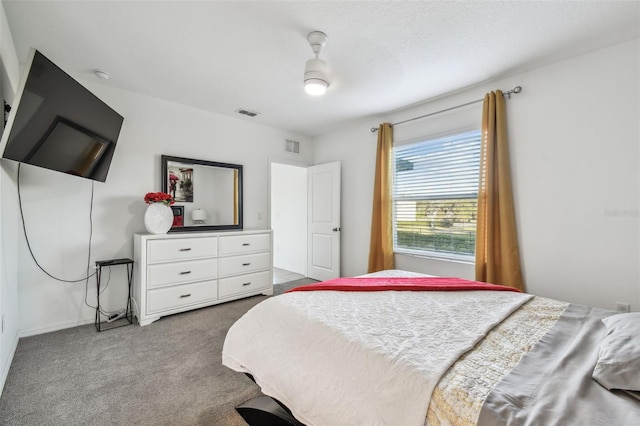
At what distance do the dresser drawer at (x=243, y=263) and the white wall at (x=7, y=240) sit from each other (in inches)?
67.2

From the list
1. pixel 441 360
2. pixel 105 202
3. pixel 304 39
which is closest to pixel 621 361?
pixel 441 360

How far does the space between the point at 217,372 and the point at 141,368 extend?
571 millimetres

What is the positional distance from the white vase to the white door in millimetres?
2291

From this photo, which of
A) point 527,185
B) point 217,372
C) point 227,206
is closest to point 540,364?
point 217,372

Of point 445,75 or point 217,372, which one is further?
point 445,75

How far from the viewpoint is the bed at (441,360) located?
2.72 ft

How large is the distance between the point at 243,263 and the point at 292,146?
2139 mm

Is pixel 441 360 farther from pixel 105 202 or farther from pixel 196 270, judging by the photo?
pixel 105 202

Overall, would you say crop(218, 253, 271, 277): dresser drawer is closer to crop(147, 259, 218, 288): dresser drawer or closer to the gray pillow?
crop(147, 259, 218, 288): dresser drawer

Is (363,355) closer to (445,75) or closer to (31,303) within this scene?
(445,75)

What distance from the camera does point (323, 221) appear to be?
4645mm

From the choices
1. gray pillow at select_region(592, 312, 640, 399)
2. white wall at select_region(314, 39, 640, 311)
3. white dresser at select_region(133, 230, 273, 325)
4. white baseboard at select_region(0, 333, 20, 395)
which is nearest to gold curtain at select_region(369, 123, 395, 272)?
white wall at select_region(314, 39, 640, 311)

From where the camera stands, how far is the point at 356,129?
14.1ft

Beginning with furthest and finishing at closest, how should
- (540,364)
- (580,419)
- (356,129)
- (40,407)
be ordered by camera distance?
(356,129)
(40,407)
(540,364)
(580,419)
